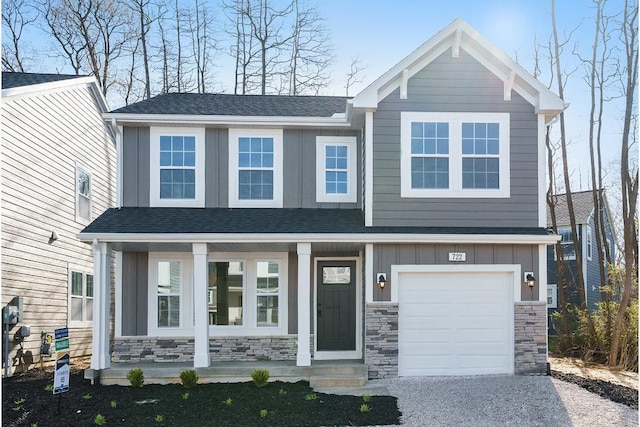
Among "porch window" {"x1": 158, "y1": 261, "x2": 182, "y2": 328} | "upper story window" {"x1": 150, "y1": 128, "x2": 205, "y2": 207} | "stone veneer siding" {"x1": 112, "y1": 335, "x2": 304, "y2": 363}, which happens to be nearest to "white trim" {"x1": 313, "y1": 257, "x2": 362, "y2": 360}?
"stone veneer siding" {"x1": 112, "y1": 335, "x2": 304, "y2": 363}

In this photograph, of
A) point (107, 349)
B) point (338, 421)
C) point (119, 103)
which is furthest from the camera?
point (119, 103)

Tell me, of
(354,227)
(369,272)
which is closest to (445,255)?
(369,272)

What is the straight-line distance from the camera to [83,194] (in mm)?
16281

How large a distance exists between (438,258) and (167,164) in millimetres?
5405

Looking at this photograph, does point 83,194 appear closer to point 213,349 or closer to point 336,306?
point 213,349

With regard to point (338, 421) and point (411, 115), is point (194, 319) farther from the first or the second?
point (411, 115)

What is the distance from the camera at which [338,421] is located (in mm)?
8766

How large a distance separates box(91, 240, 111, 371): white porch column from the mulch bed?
301 inches

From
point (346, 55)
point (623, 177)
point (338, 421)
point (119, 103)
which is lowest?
point (338, 421)

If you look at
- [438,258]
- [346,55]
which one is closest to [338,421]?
[438,258]

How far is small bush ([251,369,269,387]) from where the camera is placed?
10773 mm

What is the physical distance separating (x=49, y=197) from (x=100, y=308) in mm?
3855

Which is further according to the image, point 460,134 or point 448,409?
point 460,134

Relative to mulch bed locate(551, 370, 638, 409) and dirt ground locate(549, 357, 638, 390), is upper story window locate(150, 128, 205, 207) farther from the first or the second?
dirt ground locate(549, 357, 638, 390)
